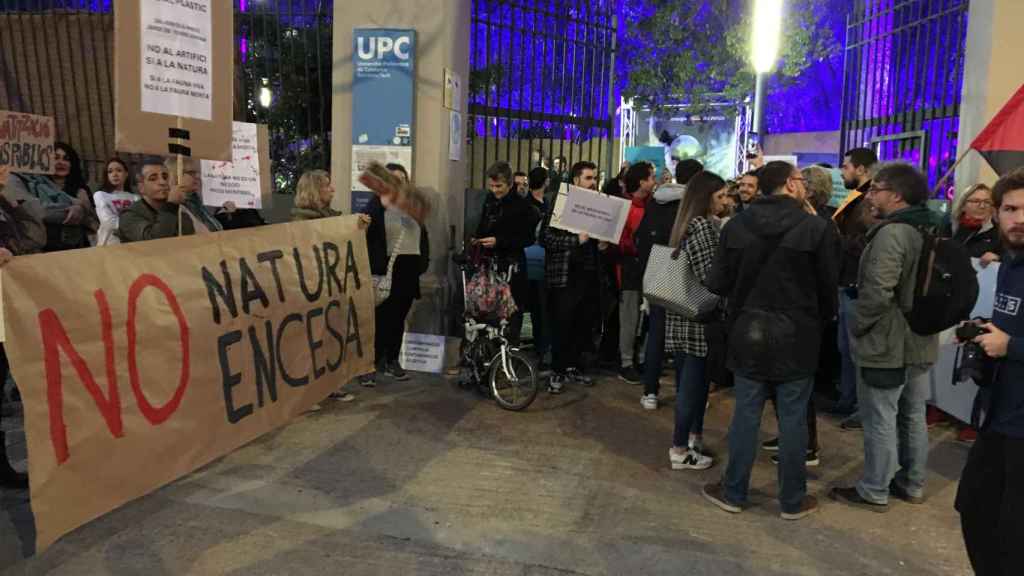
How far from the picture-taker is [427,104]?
293 inches

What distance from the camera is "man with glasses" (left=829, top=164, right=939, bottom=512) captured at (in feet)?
14.5

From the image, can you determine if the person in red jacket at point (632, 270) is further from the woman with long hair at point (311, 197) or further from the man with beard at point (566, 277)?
the woman with long hair at point (311, 197)

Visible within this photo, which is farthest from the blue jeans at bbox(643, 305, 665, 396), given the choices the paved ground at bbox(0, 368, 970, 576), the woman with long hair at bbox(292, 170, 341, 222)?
the woman with long hair at bbox(292, 170, 341, 222)

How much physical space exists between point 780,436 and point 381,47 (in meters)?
4.92

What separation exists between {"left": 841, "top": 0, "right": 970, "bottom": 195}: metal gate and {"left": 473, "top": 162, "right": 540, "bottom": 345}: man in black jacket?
13.7ft

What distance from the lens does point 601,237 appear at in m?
6.88

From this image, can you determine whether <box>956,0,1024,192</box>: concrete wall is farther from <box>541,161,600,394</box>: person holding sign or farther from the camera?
the camera

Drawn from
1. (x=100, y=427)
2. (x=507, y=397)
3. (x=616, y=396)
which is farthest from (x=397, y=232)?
(x=100, y=427)

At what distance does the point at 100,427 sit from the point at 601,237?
4.57 meters

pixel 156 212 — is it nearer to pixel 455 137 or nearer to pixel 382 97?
pixel 382 97

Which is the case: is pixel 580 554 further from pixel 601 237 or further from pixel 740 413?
pixel 601 237

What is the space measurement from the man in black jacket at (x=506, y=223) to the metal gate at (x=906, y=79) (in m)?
4.18

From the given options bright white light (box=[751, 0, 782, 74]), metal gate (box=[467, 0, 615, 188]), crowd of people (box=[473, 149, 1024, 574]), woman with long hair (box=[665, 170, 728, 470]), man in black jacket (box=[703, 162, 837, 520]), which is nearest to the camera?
crowd of people (box=[473, 149, 1024, 574])

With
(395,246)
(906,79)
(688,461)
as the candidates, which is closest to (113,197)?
(395,246)
